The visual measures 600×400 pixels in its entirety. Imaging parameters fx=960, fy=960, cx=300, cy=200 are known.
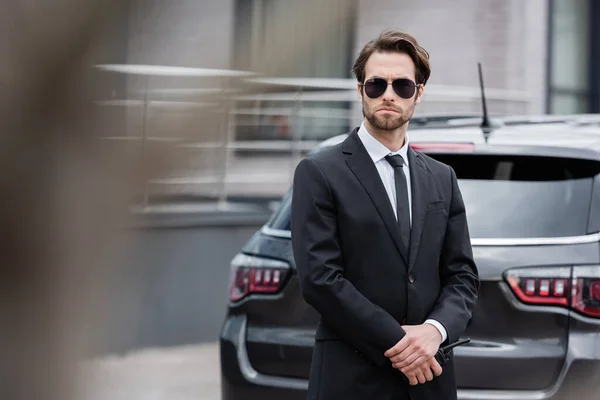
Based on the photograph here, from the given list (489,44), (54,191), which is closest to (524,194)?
(54,191)

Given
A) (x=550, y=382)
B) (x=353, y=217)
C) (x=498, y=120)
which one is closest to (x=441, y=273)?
(x=353, y=217)

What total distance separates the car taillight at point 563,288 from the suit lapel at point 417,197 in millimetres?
1288

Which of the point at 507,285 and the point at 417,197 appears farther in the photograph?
the point at 507,285

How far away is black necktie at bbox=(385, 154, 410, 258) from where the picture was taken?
1794 millimetres

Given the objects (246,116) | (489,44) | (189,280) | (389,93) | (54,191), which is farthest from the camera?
(489,44)

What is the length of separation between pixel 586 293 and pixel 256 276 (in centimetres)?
115

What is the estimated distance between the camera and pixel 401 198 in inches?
72.0

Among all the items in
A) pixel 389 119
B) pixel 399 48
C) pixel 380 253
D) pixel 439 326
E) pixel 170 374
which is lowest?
pixel 170 374

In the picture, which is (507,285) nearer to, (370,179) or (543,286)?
(543,286)

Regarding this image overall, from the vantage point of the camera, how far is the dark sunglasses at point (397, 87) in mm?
1656

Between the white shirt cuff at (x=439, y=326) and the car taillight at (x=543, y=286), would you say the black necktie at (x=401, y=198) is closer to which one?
the white shirt cuff at (x=439, y=326)

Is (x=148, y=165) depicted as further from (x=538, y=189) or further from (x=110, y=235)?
(x=538, y=189)

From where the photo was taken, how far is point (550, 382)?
9.90 ft

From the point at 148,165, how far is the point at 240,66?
0.25ft
